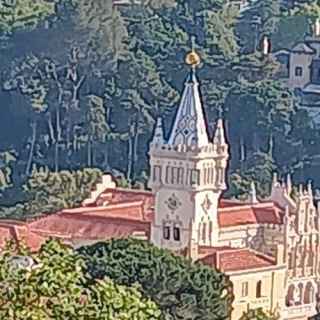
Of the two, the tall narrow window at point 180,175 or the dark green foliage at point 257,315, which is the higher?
the tall narrow window at point 180,175

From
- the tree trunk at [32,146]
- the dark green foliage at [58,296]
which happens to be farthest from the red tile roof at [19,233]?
the dark green foliage at [58,296]

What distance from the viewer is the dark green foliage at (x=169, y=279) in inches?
1410

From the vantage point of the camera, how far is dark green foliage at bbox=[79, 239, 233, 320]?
35.8m

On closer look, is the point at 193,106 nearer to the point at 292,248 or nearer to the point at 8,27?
the point at 292,248

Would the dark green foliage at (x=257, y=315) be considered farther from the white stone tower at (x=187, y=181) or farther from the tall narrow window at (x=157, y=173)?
the tall narrow window at (x=157, y=173)

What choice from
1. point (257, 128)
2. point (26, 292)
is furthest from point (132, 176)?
point (26, 292)

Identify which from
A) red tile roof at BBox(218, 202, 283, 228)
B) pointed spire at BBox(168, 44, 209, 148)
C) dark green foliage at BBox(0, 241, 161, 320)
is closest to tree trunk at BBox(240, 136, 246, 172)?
red tile roof at BBox(218, 202, 283, 228)

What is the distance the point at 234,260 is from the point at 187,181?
244cm

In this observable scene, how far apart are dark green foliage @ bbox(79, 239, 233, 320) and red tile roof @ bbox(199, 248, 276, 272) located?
223 centimetres

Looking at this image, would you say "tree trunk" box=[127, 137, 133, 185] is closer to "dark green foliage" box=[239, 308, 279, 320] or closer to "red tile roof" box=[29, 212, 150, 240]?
"red tile roof" box=[29, 212, 150, 240]

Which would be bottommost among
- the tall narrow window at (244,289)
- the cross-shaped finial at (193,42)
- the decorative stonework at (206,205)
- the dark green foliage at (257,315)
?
the dark green foliage at (257,315)

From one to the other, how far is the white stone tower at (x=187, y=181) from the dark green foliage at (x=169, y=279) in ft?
15.4

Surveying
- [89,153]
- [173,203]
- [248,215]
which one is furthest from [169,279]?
[89,153]

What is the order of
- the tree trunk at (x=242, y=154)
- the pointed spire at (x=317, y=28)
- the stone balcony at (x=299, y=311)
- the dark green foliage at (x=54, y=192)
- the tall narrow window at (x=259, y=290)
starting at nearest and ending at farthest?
the tall narrow window at (x=259, y=290)
the stone balcony at (x=299, y=311)
the dark green foliage at (x=54, y=192)
the tree trunk at (x=242, y=154)
the pointed spire at (x=317, y=28)
